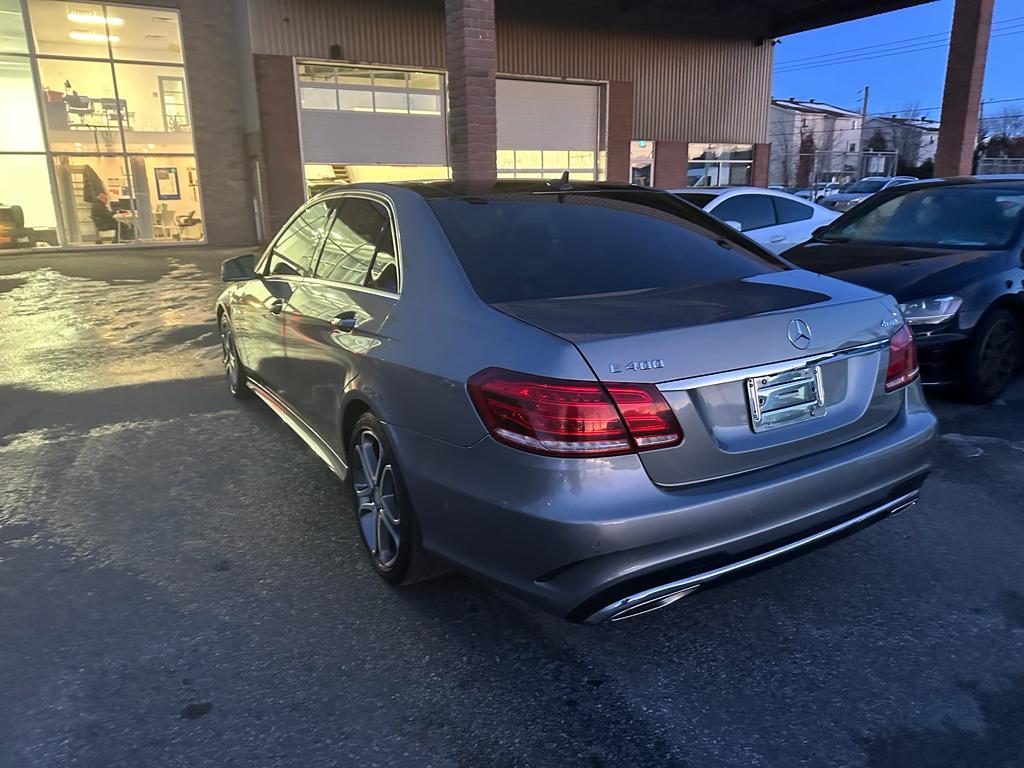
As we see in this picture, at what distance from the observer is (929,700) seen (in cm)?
233

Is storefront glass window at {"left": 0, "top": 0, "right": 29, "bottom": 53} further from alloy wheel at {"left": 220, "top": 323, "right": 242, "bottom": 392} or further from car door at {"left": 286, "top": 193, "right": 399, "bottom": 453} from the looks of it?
car door at {"left": 286, "top": 193, "right": 399, "bottom": 453}

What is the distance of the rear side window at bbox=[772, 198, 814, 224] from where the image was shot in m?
9.16

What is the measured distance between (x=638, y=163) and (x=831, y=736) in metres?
23.2

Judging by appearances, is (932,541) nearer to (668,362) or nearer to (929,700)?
(929,700)

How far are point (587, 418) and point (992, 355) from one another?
4.47 meters

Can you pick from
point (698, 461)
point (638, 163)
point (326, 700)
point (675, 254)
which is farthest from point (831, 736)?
point (638, 163)

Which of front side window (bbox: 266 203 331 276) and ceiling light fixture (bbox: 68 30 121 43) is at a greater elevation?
ceiling light fixture (bbox: 68 30 121 43)

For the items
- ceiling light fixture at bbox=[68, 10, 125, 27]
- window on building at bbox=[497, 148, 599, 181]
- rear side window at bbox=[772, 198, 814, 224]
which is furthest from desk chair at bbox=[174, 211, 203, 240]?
rear side window at bbox=[772, 198, 814, 224]

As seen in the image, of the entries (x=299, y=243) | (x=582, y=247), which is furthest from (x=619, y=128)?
(x=582, y=247)

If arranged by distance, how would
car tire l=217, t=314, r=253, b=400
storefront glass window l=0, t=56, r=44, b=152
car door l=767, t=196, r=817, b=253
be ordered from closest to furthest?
1. car tire l=217, t=314, r=253, b=400
2. car door l=767, t=196, r=817, b=253
3. storefront glass window l=0, t=56, r=44, b=152

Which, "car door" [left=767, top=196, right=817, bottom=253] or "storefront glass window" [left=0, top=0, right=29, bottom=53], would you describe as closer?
"car door" [left=767, top=196, right=817, bottom=253]

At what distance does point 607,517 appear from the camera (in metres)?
2.08

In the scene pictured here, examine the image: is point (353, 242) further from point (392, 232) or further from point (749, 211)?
point (749, 211)

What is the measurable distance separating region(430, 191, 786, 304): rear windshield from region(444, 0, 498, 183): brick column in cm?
791
